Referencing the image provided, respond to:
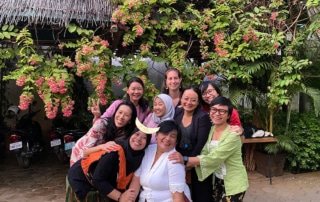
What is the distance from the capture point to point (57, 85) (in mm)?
3891

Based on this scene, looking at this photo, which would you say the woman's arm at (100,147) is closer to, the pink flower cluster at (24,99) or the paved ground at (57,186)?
the pink flower cluster at (24,99)

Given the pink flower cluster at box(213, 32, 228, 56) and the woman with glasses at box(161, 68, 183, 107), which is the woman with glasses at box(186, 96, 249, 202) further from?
the pink flower cluster at box(213, 32, 228, 56)

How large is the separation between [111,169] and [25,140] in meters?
3.92

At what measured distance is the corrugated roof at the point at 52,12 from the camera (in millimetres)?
3945

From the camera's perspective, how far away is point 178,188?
2383 millimetres

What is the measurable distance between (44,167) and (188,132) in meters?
4.28

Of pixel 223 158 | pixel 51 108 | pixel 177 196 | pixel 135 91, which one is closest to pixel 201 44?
pixel 135 91

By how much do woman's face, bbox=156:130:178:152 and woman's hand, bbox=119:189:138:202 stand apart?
428 mm

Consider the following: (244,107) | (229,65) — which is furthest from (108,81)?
(244,107)

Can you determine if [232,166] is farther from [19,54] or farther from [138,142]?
[19,54]

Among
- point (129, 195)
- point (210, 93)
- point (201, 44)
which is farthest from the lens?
point (201, 44)

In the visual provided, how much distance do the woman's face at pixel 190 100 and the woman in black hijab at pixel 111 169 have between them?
0.48 meters

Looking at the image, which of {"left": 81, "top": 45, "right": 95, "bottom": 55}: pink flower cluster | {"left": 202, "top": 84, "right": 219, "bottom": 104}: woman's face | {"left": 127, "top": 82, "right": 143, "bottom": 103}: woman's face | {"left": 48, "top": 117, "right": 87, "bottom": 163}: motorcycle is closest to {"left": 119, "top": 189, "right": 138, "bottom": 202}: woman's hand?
{"left": 127, "top": 82, "right": 143, "bottom": 103}: woman's face

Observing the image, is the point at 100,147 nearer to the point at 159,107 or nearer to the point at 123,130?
the point at 123,130
